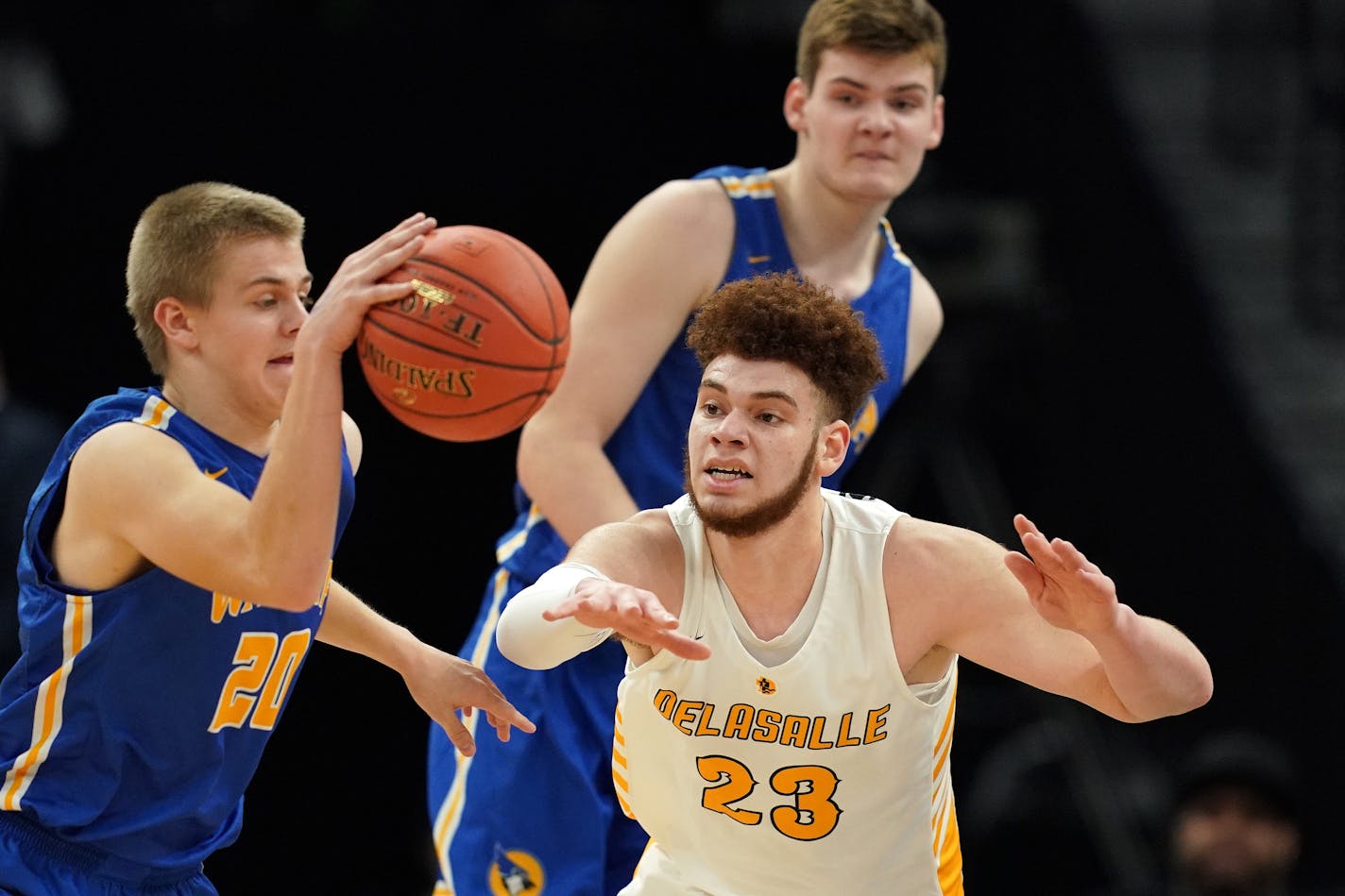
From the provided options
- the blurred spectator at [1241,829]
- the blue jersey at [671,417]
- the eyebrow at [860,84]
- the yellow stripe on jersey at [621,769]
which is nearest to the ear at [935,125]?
the eyebrow at [860,84]

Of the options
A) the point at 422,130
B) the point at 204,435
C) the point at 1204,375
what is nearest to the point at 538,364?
the point at 204,435

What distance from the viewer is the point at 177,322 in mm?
4059

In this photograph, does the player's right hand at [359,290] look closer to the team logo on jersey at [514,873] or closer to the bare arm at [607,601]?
the bare arm at [607,601]

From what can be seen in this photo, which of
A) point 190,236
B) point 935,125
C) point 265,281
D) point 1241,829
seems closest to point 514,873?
point 265,281

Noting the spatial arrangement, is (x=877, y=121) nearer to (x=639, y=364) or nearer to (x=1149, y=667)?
(x=639, y=364)

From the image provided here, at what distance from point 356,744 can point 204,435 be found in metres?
3.90

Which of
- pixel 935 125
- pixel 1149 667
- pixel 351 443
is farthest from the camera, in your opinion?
pixel 935 125

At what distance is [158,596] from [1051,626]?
71.7 inches

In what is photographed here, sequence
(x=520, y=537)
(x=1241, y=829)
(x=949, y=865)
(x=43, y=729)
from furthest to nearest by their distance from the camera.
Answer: (x=1241, y=829)
(x=520, y=537)
(x=949, y=865)
(x=43, y=729)

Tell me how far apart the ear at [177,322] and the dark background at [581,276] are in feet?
11.1

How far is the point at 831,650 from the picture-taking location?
4.12 m

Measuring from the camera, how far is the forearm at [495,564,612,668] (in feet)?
12.1

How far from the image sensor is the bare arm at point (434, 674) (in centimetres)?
435

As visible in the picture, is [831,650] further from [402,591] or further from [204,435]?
[402,591]
